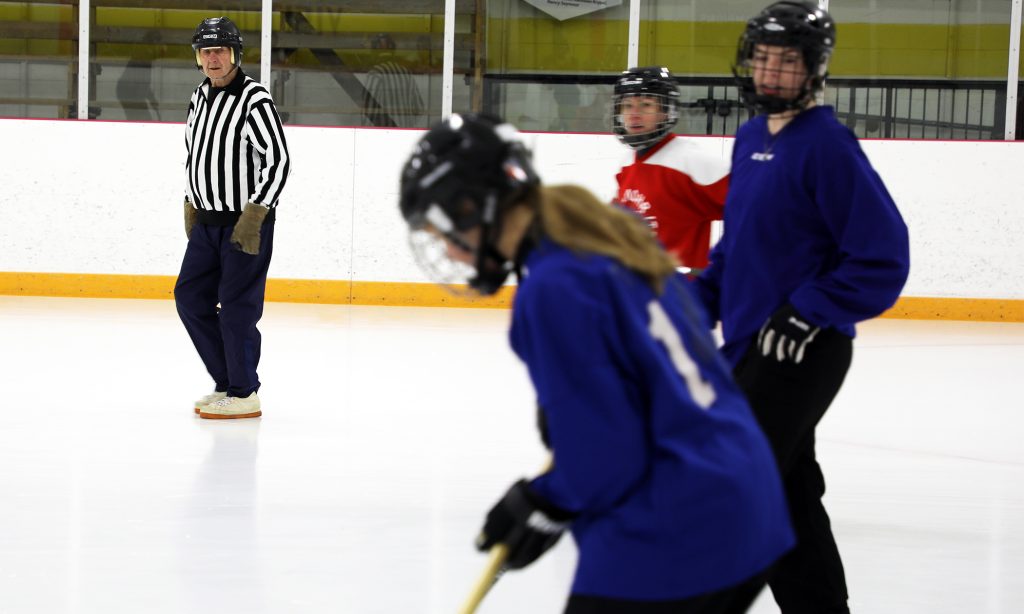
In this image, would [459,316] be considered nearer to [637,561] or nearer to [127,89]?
[127,89]

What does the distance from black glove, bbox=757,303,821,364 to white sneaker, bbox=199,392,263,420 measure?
8.67 ft

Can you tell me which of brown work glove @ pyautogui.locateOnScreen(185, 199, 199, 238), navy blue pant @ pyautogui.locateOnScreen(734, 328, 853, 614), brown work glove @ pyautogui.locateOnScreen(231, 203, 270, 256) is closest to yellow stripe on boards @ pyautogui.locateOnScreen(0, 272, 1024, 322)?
brown work glove @ pyautogui.locateOnScreen(185, 199, 199, 238)

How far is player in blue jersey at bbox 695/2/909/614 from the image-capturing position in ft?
6.27

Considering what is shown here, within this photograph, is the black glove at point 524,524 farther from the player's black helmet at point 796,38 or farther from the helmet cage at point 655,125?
the helmet cage at point 655,125

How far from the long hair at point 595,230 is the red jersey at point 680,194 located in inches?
66.6

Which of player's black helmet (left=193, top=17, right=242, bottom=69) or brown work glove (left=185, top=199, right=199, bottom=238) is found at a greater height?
player's black helmet (left=193, top=17, right=242, bottom=69)

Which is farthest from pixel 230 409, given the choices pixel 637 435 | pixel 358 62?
pixel 358 62

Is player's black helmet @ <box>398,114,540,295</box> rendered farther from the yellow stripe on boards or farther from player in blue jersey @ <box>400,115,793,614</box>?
the yellow stripe on boards

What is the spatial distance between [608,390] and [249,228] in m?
3.16

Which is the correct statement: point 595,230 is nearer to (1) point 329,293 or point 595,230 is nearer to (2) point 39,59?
(1) point 329,293

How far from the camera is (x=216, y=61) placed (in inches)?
166

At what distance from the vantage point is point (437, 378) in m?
5.16

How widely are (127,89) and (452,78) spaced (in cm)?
205

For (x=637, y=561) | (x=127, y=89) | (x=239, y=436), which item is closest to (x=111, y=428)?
(x=239, y=436)
